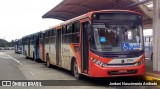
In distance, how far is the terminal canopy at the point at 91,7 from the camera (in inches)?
736

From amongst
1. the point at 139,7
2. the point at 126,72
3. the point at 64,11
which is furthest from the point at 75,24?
the point at 64,11

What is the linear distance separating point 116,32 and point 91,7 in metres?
9.53

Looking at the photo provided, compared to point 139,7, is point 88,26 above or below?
below

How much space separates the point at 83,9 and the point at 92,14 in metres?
10.1

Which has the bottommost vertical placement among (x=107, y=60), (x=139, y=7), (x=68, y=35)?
(x=107, y=60)

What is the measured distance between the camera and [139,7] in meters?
18.8

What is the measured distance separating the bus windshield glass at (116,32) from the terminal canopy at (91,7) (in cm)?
307

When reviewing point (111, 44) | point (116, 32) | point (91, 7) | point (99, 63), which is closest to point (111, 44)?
point (111, 44)

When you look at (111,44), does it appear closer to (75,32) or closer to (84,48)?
(84,48)

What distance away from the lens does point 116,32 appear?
12859 millimetres

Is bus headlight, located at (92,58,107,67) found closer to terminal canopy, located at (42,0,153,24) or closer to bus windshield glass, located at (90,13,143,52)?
bus windshield glass, located at (90,13,143,52)

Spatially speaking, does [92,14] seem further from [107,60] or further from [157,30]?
[157,30]

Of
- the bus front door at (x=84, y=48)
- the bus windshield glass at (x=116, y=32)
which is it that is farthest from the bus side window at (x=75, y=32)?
the bus windshield glass at (x=116, y=32)

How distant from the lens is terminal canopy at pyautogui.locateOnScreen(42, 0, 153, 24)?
→ 18703 mm
